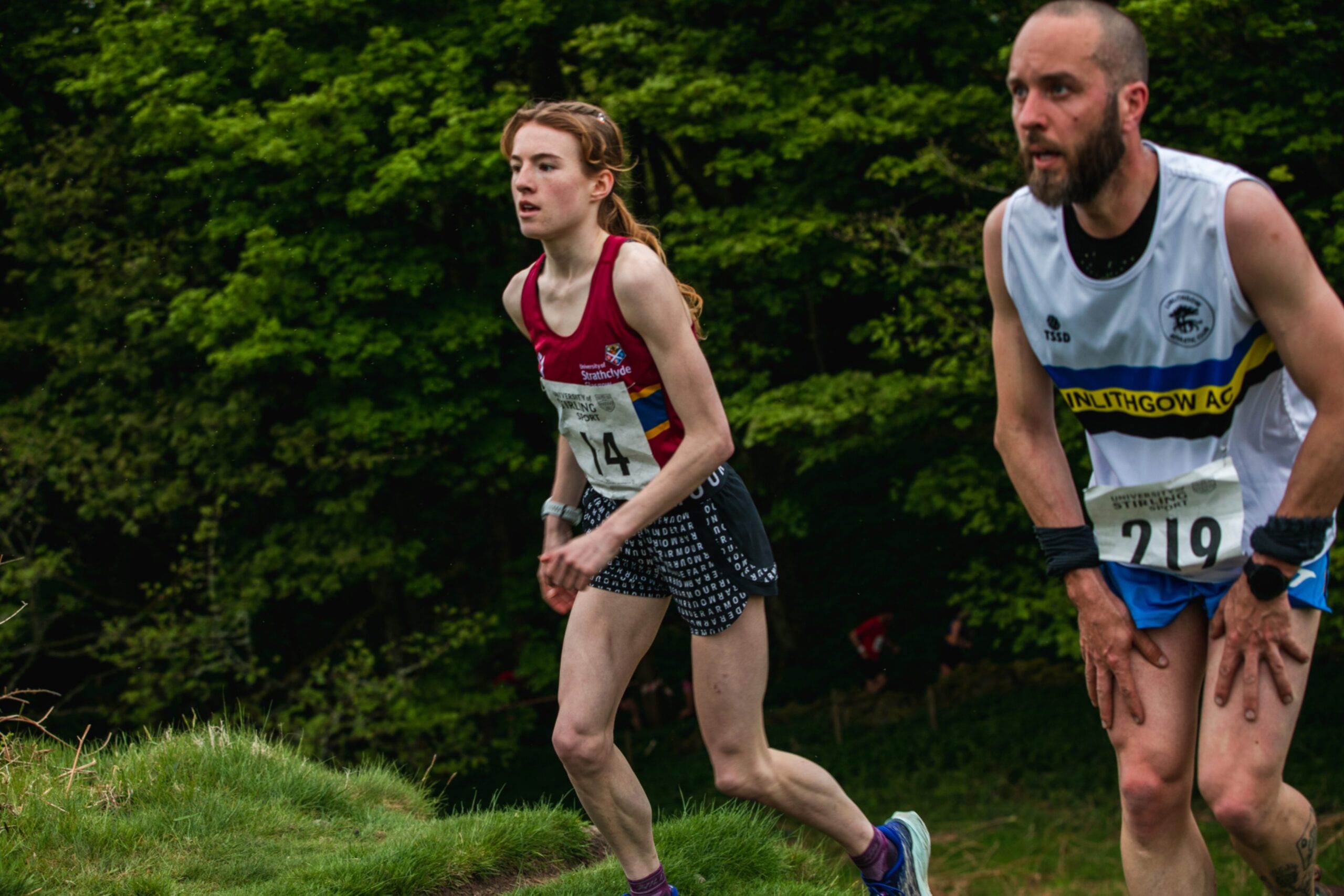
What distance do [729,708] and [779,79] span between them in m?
10.8

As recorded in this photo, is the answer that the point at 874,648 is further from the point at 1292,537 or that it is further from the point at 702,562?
the point at 1292,537

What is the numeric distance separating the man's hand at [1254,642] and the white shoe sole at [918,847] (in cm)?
A: 150

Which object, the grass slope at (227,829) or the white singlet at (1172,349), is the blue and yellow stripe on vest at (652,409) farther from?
the grass slope at (227,829)

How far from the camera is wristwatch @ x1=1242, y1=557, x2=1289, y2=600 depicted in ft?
9.11

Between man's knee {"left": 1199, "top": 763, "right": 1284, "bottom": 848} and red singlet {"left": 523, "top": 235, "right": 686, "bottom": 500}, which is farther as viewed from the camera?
red singlet {"left": 523, "top": 235, "right": 686, "bottom": 500}

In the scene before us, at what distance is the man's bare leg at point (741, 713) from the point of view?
3.74 m

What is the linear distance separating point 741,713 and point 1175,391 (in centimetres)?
148

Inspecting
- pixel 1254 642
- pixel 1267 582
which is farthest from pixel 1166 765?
pixel 1267 582

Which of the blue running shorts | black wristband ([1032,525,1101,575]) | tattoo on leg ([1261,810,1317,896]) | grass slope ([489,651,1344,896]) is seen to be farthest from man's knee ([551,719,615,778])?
grass slope ([489,651,1344,896])

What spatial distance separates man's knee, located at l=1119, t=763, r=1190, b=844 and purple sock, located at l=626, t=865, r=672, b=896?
1.38m

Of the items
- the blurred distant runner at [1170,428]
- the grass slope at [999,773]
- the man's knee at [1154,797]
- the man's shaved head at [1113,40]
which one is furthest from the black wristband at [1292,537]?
the grass slope at [999,773]

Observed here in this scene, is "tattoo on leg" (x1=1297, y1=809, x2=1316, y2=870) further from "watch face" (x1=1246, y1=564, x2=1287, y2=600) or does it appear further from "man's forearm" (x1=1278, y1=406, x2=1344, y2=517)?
"man's forearm" (x1=1278, y1=406, x2=1344, y2=517)

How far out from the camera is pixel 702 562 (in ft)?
12.3

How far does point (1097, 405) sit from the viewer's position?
3.05m
